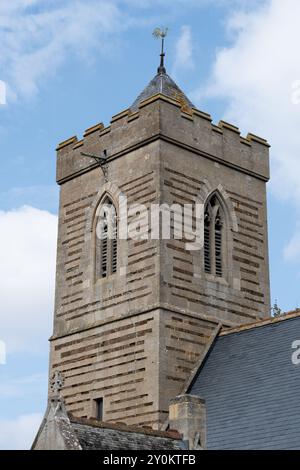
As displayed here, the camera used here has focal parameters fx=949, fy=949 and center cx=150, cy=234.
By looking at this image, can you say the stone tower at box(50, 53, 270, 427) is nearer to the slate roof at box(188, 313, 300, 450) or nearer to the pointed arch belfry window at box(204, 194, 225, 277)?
the pointed arch belfry window at box(204, 194, 225, 277)

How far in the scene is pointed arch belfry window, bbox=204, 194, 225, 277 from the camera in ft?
87.7

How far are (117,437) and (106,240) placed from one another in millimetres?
9443

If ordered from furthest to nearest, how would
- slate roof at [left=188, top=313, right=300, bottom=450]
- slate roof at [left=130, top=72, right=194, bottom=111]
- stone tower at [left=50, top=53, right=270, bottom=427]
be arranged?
slate roof at [left=130, top=72, right=194, bottom=111] < stone tower at [left=50, top=53, right=270, bottom=427] < slate roof at [left=188, top=313, right=300, bottom=450]

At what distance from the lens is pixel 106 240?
27.5m

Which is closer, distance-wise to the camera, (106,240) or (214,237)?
(214,237)

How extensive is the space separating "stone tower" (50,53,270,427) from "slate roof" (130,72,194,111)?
0.06 metres

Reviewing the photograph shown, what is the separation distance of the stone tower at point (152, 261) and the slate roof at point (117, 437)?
11.7 feet

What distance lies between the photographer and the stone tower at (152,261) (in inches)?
974

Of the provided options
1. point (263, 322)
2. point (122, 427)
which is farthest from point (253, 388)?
point (122, 427)

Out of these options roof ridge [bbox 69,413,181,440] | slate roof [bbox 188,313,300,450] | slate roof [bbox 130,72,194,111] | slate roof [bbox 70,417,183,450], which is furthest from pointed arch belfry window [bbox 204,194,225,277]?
slate roof [bbox 70,417,183,450]

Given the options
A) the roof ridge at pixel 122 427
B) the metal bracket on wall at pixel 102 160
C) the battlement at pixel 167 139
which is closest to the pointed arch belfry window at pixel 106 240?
the metal bracket on wall at pixel 102 160

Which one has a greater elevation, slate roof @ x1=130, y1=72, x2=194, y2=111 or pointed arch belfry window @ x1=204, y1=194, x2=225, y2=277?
slate roof @ x1=130, y1=72, x2=194, y2=111

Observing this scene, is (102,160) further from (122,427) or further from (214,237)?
(122,427)

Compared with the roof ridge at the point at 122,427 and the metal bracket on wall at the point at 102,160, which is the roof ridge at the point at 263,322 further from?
the metal bracket on wall at the point at 102,160
